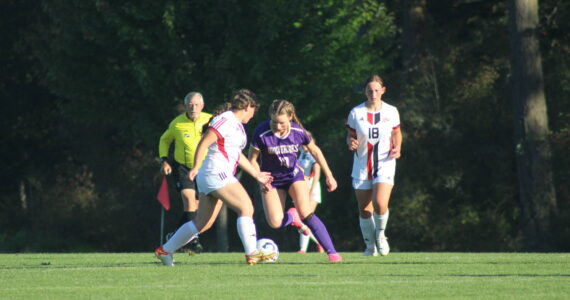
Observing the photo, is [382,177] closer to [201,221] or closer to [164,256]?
[201,221]

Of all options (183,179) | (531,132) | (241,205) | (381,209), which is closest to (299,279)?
(241,205)

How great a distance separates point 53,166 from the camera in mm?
36625

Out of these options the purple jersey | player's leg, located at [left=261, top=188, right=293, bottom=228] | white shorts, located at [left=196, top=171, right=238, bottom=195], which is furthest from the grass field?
the purple jersey

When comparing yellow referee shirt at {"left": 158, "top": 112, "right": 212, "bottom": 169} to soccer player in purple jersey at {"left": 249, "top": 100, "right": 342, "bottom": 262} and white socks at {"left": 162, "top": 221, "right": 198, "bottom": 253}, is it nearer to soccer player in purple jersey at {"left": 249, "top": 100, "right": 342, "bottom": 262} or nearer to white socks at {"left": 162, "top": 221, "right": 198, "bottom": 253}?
soccer player in purple jersey at {"left": 249, "top": 100, "right": 342, "bottom": 262}

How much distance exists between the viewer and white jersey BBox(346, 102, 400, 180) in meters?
13.7

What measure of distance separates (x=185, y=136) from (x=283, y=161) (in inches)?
124

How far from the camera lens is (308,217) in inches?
517

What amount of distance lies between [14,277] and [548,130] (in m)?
19.9

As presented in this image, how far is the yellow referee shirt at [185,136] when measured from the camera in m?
16.0

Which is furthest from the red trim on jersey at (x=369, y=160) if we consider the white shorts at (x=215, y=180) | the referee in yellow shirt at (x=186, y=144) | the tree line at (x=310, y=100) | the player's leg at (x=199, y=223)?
the tree line at (x=310, y=100)

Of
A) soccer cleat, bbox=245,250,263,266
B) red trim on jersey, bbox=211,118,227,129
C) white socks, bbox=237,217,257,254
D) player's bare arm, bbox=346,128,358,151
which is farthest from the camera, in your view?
player's bare arm, bbox=346,128,358,151

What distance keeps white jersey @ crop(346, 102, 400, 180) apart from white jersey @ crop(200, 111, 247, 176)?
7.30 ft

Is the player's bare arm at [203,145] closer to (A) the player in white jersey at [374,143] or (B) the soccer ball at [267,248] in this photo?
(B) the soccer ball at [267,248]

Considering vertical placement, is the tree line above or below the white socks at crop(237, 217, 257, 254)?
above
